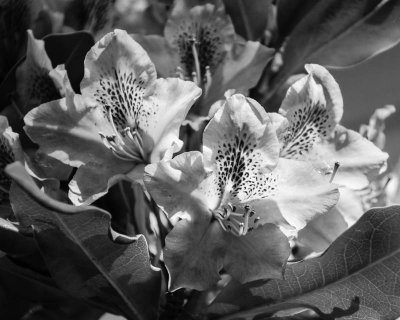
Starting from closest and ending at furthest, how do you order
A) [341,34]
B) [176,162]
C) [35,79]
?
[176,162] < [35,79] < [341,34]

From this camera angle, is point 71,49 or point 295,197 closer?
point 295,197

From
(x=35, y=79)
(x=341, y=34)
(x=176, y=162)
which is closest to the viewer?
(x=176, y=162)

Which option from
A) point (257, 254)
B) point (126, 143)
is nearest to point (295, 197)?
point (257, 254)

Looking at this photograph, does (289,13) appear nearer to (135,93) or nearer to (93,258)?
(135,93)

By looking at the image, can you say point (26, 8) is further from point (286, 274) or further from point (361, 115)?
point (361, 115)

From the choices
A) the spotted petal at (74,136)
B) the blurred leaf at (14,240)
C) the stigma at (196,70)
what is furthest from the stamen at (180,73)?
the blurred leaf at (14,240)

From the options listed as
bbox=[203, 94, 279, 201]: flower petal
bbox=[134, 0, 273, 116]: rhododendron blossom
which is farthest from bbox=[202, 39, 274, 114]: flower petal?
bbox=[203, 94, 279, 201]: flower petal

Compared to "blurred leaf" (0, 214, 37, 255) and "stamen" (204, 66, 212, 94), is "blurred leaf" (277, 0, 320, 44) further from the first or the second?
"blurred leaf" (0, 214, 37, 255)
